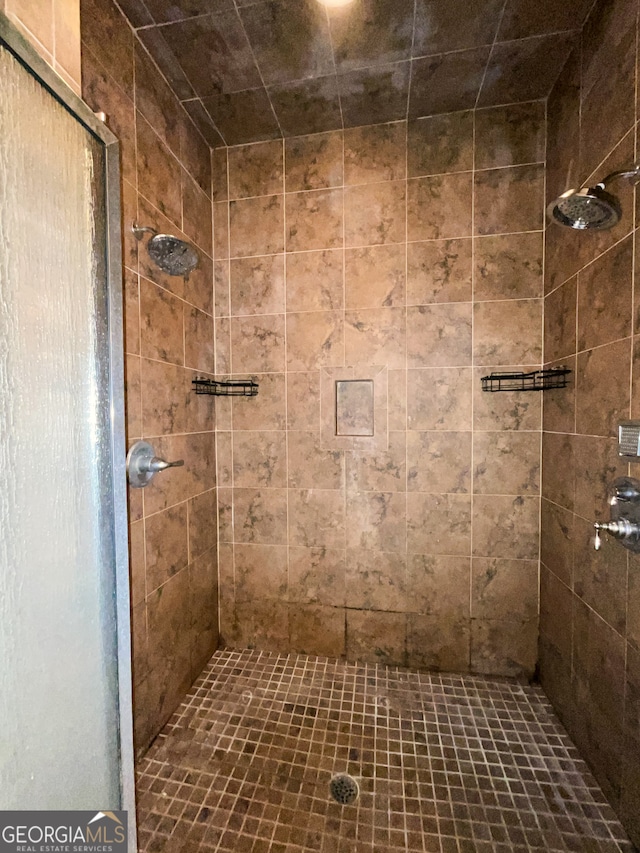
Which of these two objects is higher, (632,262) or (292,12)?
(292,12)

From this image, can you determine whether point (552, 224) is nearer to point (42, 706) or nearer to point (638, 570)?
point (638, 570)

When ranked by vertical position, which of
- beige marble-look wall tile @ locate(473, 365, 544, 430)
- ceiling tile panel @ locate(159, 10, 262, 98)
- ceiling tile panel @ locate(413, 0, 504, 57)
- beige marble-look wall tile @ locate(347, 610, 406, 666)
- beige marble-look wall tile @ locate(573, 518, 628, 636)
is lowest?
beige marble-look wall tile @ locate(347, 610, 406, 666)

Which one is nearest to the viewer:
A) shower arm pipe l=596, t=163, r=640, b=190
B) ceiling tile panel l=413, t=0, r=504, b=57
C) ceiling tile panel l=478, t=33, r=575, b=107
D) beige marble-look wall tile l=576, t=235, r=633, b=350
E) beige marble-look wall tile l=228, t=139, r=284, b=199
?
shower arm pipe l=596, t=163, r=640, b=190

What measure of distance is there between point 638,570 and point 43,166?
64.4 inches

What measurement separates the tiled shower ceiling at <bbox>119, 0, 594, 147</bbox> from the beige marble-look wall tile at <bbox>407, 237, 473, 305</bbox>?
1.89 feet

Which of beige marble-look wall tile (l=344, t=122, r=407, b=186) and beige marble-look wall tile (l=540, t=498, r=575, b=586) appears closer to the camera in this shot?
beige marble-look wall tile (l=540, t=498, r=575, b=586)

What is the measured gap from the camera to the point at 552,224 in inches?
54.1

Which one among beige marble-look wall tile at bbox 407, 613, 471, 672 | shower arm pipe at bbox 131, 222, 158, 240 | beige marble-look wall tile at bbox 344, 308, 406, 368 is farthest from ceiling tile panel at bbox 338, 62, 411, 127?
beige marble-look wall tile at bbox 407, 613, 471, 672

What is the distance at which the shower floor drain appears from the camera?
101 centimetres

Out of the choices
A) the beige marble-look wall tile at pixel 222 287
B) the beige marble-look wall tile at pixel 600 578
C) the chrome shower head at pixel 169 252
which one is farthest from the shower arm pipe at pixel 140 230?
the beige marble-look wall tile at pixel 600 578

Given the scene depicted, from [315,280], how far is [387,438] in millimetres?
843

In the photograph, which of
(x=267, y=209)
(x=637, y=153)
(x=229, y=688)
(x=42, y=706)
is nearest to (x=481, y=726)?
(x=229, y=688)

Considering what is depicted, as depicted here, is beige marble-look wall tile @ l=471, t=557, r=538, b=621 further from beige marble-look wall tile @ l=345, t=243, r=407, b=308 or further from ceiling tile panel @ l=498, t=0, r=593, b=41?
ceiling tile panel @ l=498, t=0, r=593, b=41

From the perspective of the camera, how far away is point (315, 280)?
160 cm
